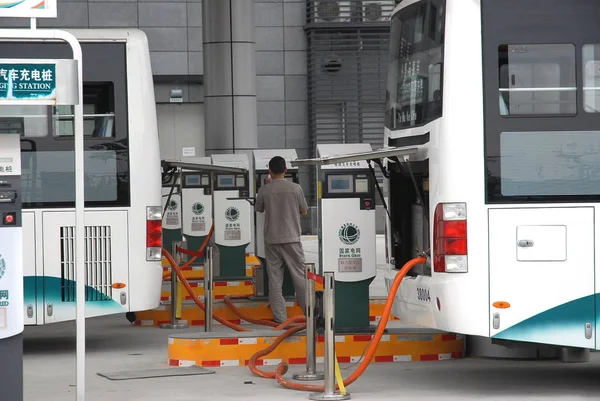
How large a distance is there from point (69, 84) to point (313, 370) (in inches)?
134

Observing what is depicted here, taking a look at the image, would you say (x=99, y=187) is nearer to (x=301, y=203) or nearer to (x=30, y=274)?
(x=30, y=274)

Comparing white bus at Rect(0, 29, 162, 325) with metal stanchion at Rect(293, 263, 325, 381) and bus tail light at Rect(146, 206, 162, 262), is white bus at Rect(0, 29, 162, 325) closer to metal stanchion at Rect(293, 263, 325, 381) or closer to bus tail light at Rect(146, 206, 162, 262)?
bus tail light at Rect(146, 206, 162, 262)

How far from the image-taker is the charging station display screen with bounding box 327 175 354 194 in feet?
37.0

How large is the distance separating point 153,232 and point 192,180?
7.60 metres

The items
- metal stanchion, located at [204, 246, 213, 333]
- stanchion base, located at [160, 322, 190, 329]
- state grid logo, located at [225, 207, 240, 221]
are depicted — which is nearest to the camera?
metal stanchion, located at [204, 246, 213, 333]

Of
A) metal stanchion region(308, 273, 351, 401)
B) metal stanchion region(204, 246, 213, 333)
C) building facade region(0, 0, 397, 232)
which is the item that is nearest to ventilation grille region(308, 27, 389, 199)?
building facade region(0, 0, 397, 232)

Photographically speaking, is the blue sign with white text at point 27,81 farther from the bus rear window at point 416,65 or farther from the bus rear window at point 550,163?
the bus rear window at point 550,163

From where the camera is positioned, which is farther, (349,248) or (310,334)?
(349,248)

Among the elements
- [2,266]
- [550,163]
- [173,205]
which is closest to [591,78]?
[550,163]

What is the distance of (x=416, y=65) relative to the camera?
389 inches

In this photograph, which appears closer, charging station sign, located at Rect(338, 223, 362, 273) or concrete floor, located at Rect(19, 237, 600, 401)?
concrete floor, located at Rect(19, 237, 600, 401)

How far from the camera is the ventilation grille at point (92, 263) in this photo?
1166 centimetres

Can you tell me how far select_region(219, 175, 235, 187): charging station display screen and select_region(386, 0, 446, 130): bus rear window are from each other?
6.92 meters

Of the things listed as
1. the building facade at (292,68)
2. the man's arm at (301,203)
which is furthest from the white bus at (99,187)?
the building facade at (292,68)
